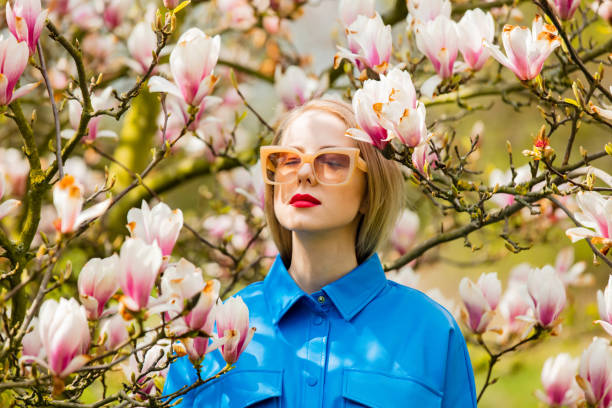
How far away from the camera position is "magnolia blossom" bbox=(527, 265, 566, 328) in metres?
1.86

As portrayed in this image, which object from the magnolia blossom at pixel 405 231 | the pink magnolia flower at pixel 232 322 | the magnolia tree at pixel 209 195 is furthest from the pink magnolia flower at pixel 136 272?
the magnolia blossom at pixel 405 231

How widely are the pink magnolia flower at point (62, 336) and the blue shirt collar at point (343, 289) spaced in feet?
2.07

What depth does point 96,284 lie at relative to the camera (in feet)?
4.52

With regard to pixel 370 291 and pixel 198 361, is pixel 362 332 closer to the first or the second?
pixel 370 291

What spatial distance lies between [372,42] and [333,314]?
0.72 m

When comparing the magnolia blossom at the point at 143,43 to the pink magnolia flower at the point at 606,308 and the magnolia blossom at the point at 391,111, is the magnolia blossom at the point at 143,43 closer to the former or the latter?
the magnolia blossom at the point at 391,111

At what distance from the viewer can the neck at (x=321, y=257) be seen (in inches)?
71.4

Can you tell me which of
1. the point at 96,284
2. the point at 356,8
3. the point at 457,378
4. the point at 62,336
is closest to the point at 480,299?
the point at 457,378

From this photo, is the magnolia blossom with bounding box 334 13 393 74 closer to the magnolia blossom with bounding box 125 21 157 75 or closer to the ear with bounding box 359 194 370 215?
the ear with bounding box 359 194 370 215

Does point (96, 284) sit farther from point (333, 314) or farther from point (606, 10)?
point (606, 10)

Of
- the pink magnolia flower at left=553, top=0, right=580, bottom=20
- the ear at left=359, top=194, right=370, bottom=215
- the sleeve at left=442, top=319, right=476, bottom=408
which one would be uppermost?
the pink magnolia flower at left=553, top=0, right=580, bottom=20

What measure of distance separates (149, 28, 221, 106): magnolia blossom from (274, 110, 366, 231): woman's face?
0.27 m

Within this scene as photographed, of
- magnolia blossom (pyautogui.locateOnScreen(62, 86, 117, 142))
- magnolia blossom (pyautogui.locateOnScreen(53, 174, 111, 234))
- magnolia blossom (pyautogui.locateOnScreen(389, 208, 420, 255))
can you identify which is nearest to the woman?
magnolia blossom (pyautogui.locateOnScreen(62, 86, 117, 142))

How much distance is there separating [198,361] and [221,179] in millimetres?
2685
